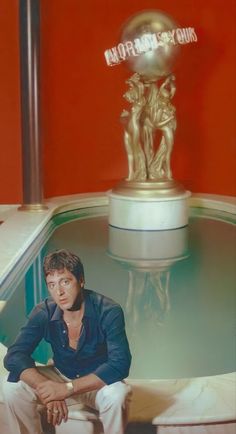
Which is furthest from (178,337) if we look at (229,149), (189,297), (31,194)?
(229,149)

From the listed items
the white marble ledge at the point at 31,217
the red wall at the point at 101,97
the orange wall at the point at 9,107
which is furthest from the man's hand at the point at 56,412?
the orange wall at the point at 9,107

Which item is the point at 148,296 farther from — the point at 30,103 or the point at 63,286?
the point at 30,103

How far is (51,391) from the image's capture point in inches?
43.4

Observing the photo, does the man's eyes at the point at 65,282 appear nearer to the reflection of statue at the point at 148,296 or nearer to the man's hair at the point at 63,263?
the man's hair at the point at 63,263

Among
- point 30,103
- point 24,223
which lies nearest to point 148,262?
point 24,223

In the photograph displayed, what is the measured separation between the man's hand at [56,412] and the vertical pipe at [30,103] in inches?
113

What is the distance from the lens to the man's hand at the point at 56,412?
3.62 ft

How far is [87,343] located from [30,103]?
292 cm

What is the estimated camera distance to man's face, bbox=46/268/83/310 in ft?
3.53

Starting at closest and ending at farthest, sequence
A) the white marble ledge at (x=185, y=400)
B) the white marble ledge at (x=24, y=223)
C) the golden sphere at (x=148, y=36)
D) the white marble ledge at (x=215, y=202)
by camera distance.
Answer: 1. the white marble ledge at (x=185, y=400)
2. the white marble ledge at (x=24, y=223)
3. the golden sphere at (x=148, y=36)
4. the white marble ledge at (x=215, y=202)

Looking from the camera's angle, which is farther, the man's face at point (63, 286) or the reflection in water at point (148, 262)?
the reflection in water at point (148, 262)

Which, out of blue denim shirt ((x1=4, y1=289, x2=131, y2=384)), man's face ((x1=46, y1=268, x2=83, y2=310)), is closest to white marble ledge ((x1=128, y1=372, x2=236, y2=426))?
blue denim shirt ((x1=4, y1=289, x2=131, y2=384))

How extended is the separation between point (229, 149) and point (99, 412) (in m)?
3.66

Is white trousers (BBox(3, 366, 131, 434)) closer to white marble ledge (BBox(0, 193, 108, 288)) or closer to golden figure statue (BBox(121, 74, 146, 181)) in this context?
white marble ledge (BBox(0, 193, 108, 288))
